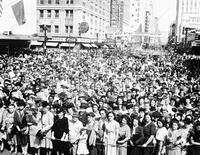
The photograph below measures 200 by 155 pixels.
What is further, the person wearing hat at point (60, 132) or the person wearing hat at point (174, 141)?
the person wearing hat at point (60, 132)

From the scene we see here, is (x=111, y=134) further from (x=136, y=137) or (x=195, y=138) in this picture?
(x=195, y=138)

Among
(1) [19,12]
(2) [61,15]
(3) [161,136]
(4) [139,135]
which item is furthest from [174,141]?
(2) [61,15]

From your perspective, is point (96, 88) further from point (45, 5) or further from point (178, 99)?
point (45, 5)

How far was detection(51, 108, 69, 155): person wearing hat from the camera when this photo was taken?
8.96 meters

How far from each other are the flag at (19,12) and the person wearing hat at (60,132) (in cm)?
4587

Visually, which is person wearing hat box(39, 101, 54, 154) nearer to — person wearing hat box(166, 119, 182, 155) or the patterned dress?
the patterned dress

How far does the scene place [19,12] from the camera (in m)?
53.8

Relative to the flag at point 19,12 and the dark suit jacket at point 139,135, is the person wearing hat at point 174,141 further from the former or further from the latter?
the flag at point 19,12

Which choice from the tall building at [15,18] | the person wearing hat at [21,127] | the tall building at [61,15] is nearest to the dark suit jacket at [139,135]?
the person wearing hat at [21,127]

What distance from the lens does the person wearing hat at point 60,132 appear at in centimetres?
896

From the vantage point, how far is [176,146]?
8.64 metres

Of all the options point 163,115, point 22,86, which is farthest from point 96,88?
point 163,115

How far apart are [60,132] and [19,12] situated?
47597 mm

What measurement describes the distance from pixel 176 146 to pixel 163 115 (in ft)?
4.24
